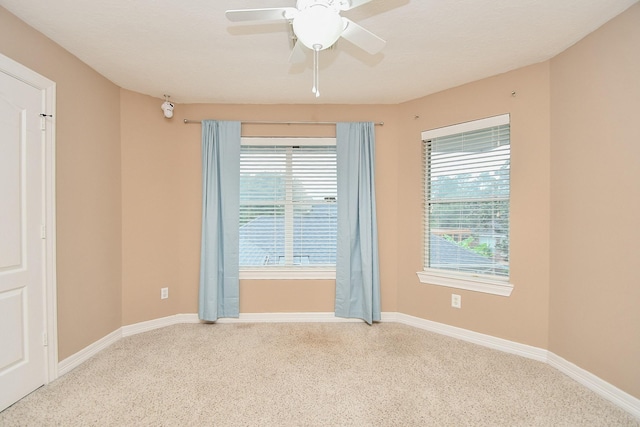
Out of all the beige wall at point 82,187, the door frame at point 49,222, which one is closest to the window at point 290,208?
the beige wall at point 82,187

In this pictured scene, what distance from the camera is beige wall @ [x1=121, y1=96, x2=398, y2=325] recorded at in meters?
3.01

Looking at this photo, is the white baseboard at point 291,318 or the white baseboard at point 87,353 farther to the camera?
the white baseboard at point 291,318

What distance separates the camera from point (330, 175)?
3.29m

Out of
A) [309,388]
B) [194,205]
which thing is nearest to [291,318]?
[309,388]

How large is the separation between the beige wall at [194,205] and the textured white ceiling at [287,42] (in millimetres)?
302

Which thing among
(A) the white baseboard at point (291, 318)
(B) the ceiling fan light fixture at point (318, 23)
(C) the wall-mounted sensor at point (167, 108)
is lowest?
(A) the white baseboard at point (291, 318)

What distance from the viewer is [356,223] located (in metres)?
3.16

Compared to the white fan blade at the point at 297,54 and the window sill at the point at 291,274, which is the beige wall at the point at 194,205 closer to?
the window sill at the point at 291,274

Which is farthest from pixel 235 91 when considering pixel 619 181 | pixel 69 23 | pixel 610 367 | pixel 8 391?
pixel 610 367

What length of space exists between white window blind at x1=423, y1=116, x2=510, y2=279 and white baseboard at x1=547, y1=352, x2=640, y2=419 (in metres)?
0.75

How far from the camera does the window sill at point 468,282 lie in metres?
2.54

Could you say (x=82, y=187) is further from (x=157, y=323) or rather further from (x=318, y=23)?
(x=318, y=23)

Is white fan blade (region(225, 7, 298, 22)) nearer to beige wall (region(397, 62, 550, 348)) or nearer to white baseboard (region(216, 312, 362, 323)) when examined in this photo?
beige wall (region(397, 62, 550, 348))

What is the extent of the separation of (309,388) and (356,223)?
1.71m
